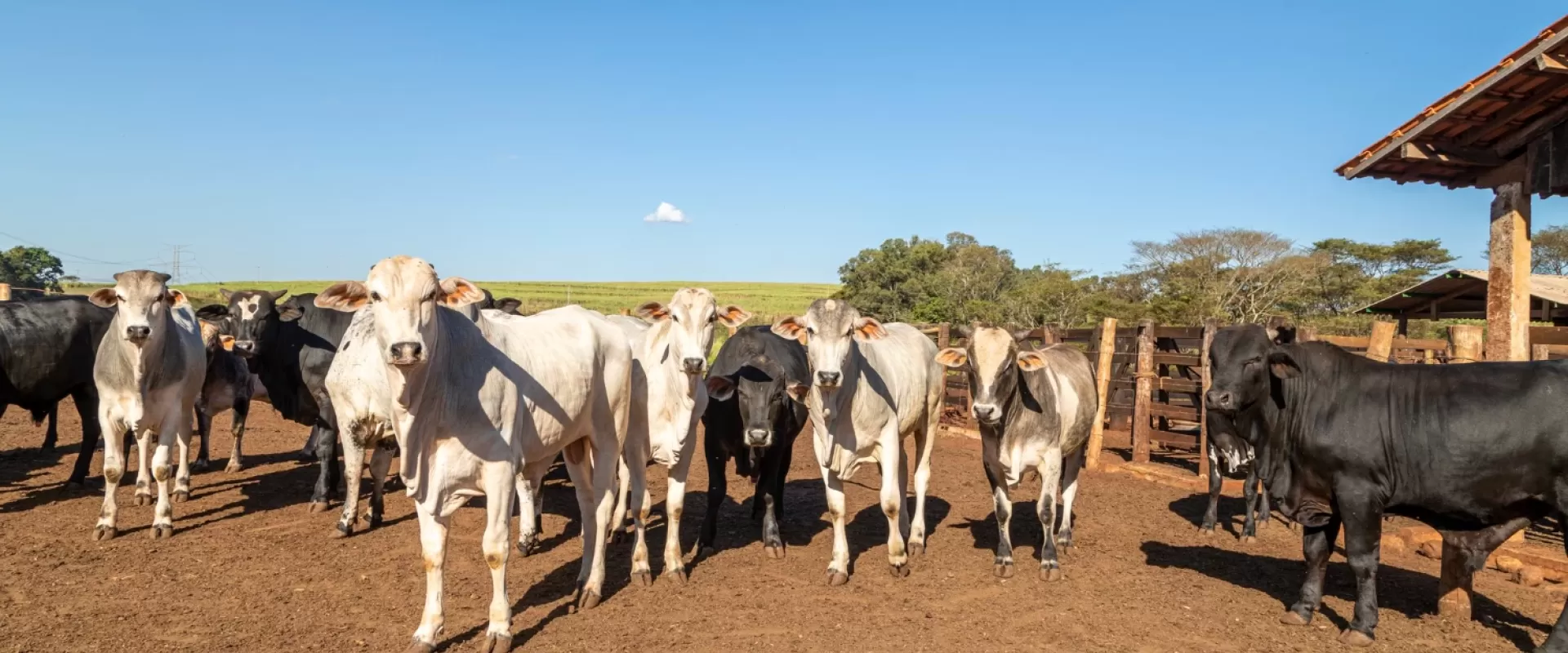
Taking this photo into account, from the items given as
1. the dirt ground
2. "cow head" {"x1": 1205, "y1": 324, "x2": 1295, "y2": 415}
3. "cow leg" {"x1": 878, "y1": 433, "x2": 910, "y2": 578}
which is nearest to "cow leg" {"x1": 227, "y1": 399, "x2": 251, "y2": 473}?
the dirt ground

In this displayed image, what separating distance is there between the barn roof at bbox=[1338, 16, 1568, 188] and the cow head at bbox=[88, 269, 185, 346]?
35.3 ft

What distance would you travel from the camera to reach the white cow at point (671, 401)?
720cm

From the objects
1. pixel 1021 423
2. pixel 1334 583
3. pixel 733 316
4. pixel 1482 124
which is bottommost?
pixel 1334 583

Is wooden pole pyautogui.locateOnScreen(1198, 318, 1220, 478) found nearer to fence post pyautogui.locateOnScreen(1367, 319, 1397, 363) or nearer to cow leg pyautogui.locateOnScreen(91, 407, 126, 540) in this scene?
fence post pyautogui.locateOnScreen(1367, 319, 1397, 363)

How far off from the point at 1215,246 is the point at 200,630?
141 feet

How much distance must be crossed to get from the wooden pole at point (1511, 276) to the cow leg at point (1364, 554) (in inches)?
113

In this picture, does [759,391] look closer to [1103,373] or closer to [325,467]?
[325,467]

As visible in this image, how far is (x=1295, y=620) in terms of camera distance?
6379 mm

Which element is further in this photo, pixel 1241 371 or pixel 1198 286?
pixel 1198 286

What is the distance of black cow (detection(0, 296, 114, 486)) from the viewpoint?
9.70 meters

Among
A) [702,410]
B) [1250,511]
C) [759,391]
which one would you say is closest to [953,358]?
[759,391]

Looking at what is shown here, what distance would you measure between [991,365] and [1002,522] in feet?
4.58

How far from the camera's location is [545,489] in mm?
11125

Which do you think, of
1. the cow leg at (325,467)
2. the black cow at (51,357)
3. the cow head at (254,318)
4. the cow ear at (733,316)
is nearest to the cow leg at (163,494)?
the cow leg at (325,467)
